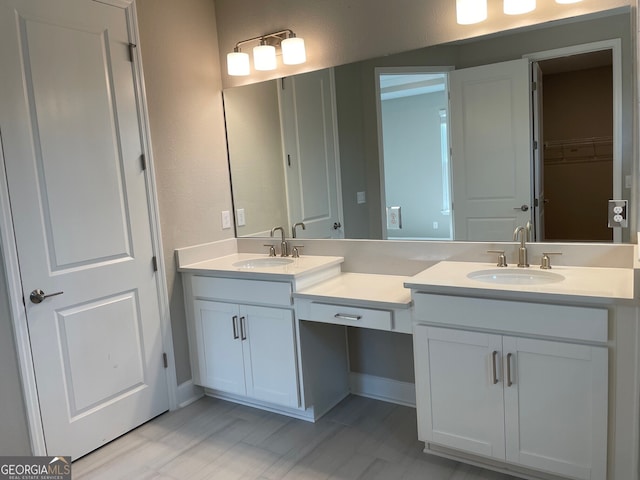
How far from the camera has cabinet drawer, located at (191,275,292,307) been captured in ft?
8.26

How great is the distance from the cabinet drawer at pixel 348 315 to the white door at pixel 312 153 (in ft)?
1.96

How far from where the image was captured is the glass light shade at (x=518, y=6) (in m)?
2.11

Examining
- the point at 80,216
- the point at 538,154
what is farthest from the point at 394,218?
the point at 80,216

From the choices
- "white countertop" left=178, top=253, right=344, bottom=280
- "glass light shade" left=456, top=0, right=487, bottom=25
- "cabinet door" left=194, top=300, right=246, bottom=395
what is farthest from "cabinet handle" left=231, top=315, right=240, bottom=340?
"glass light shade" left=456, top=0, right=487, bottom=25

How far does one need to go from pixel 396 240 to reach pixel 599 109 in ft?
3.67

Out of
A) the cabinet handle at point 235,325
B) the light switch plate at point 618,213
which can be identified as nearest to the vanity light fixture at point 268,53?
the cabinet handle at point 235,325

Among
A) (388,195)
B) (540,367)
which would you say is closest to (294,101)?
(388,195)

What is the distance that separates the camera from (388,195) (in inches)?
105

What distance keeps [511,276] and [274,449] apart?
55.3 inches

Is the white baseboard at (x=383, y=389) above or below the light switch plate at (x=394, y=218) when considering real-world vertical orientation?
below

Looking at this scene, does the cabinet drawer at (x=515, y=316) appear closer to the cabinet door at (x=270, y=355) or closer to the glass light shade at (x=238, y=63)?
the cabinet door at (x=270, y=355)

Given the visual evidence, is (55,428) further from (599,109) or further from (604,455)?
(599,109)

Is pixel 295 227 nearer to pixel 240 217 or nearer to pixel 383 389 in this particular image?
pixel 240 217

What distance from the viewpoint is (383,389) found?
283 centimetres
